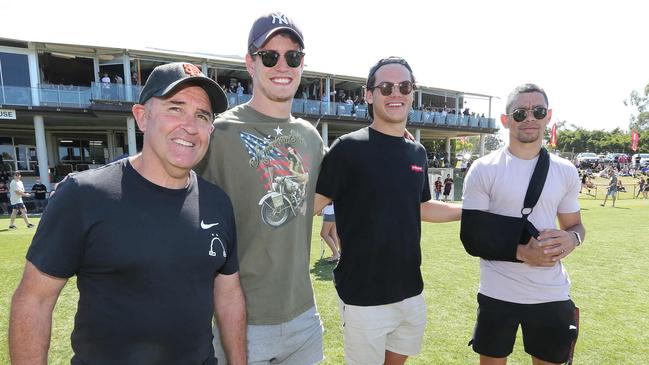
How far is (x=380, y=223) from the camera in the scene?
2557 millimetres

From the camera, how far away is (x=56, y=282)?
1580mm

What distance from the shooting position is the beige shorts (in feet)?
8.59

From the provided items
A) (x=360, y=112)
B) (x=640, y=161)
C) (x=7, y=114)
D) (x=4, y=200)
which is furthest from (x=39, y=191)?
(x=640, y=161)

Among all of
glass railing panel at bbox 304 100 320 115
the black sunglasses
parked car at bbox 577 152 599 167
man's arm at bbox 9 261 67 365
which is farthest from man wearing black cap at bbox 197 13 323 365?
parked car at bbox 577 152 599 167

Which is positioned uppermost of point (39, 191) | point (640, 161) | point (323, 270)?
point (39, 191)

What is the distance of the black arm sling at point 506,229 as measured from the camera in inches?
103

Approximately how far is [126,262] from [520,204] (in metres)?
2.47

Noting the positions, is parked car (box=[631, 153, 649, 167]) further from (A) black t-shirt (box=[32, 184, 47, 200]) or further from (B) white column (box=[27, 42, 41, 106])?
(B) white column (box=[27, 42, 41, 106])

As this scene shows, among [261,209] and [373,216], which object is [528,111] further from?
[261,209]

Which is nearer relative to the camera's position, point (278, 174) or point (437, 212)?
point (278, 174)

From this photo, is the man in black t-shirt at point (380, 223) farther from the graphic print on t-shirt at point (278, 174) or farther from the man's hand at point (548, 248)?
the man's hand at point (548, 248)

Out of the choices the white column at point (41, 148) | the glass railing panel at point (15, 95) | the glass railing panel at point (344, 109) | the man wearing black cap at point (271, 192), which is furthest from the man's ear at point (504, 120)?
the glass railing panel at point (15, 95)

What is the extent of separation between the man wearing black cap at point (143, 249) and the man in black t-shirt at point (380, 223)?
3.11 ft

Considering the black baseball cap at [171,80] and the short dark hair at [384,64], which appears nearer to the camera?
the black baseball cap at [171,80]
